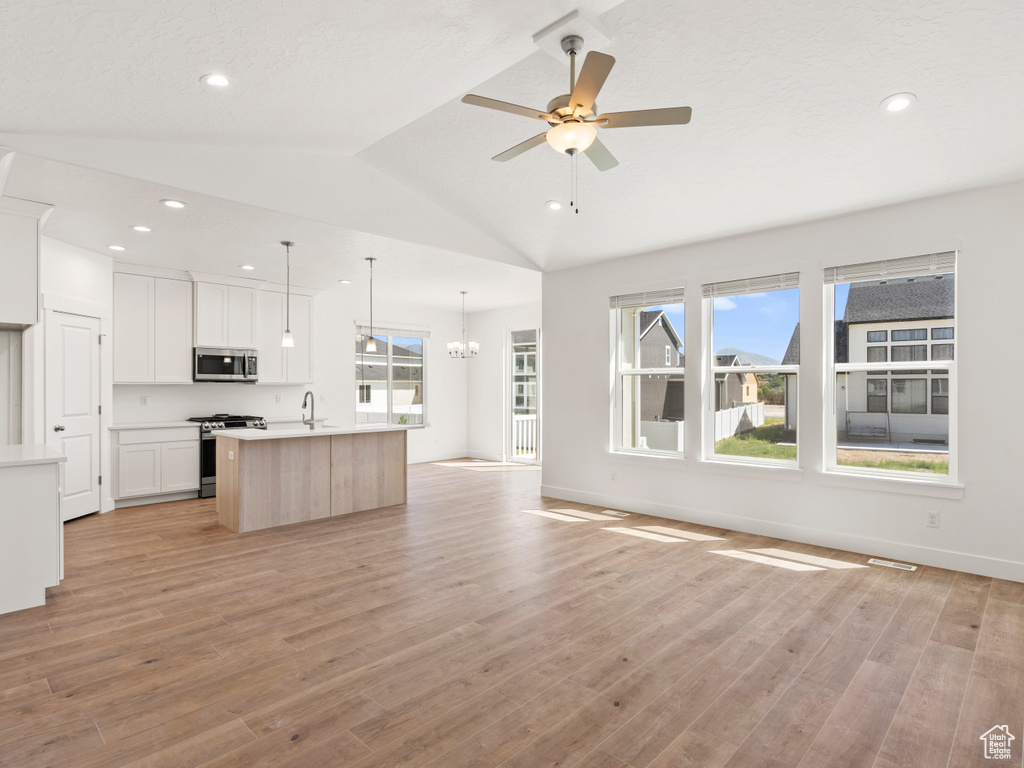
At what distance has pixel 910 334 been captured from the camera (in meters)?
4.25

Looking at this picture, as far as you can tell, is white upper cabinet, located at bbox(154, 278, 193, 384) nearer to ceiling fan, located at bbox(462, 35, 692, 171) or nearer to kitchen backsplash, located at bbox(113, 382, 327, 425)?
kitchen backsplash, located at bbox(113, 382, 327, 425)

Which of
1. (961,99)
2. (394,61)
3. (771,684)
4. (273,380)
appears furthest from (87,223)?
(961,99)

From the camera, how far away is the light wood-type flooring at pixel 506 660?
2.05m

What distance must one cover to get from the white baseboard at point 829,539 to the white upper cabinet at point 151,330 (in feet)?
16.2

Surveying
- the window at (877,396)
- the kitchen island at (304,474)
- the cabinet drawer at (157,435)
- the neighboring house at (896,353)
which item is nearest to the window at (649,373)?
the neighboring house at (896,353)

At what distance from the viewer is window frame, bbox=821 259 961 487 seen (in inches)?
158

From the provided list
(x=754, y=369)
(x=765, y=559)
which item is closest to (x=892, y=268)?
(x=754, y=369)

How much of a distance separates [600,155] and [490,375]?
284 inches

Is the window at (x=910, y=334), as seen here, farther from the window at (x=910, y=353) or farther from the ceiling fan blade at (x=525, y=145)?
the ceiling fan blade at (x=525, y=145)

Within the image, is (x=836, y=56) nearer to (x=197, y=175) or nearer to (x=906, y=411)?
(x=906, y=411)

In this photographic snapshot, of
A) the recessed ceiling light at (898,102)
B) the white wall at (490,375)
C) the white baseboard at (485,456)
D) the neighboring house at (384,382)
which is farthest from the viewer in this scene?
the white baseboard at (485,456)

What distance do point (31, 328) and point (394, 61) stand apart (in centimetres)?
401

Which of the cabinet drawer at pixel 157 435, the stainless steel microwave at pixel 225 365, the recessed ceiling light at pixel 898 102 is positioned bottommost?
the cabinet drawer at pixel 157 435

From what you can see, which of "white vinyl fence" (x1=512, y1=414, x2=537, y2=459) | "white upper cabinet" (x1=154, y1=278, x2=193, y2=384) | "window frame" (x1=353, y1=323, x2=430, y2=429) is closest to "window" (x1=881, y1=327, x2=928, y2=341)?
"white vinyl fence" (x1=512, y1=414, x2=537, y2=459)
